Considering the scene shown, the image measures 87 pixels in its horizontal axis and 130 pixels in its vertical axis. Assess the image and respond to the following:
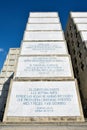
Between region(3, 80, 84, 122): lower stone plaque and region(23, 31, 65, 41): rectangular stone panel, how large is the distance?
10.4m

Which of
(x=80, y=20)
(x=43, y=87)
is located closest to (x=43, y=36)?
(x=80, y=20)

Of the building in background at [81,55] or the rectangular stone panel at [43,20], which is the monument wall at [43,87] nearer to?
the building in background at [81,55]

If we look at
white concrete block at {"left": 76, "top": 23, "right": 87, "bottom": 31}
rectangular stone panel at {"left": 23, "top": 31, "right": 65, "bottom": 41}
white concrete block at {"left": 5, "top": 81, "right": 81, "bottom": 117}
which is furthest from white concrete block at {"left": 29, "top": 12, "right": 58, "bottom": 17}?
white concrete block at {"left": 5, "top": 81, "right": 81, "bottom": 117}

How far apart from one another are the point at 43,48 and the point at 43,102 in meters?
9.72

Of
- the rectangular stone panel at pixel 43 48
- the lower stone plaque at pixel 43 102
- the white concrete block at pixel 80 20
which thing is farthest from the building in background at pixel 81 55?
the lower stone plaque at pixel 43 102

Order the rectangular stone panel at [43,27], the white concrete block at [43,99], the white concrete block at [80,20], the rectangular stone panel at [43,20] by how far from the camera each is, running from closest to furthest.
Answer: the white concrete block at [43,99] → the white concrete block at [80,20] → the rectangular stone panel at [43,27] → the rectangular stone panel at [43,20]

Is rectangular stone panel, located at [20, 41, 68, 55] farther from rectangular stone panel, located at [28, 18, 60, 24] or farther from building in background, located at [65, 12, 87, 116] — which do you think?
rectangular stone panel, located at [28, 18, 60, 24]

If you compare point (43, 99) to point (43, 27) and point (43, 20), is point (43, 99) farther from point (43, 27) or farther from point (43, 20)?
point (43, 20)

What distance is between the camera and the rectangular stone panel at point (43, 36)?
24302 millimetres

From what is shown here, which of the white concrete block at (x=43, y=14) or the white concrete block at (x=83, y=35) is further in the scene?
the white concrete block at (x=43, y=14)

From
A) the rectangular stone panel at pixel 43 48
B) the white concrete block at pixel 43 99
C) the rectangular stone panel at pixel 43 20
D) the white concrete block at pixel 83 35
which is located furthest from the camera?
the rectangular stone panel at pixel 43 20

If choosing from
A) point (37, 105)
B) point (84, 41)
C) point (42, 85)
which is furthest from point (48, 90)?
point (84, 41)

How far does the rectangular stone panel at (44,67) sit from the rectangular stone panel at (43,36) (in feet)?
18.3

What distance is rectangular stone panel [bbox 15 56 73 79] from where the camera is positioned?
16.7 metres
